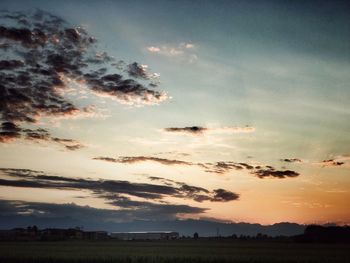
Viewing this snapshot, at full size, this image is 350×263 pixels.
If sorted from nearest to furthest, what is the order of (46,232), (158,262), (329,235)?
(158,262)
(329,235)
(46,232)

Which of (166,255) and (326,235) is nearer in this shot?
(166,255)

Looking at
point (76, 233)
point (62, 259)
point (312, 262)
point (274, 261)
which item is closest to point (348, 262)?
point (312, 262)

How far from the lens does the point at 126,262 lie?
4156 cm

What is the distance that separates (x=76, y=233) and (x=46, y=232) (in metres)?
13.9

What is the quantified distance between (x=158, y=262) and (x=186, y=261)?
3.63 metres

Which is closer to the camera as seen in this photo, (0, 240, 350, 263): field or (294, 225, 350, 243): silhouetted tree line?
(0, 240, 350, 263): field

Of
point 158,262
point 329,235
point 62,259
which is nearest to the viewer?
point 158,262

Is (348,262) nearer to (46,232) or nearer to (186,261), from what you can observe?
(186,261)

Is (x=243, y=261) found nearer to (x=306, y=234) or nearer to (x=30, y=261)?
(x=30, y=261)

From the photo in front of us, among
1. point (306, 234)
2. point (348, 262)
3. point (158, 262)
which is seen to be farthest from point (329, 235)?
point (158, 262)

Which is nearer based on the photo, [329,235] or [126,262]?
[126,262]

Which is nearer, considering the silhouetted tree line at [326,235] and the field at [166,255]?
the field at [166,255]

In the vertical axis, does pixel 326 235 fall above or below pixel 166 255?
above

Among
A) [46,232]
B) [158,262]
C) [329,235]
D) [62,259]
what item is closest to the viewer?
[158,262]
